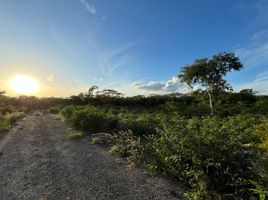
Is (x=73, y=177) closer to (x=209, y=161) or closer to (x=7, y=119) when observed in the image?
(x=209, y=161)

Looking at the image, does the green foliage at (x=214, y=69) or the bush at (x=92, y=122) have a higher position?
the green foliage at (x=214, y=69)

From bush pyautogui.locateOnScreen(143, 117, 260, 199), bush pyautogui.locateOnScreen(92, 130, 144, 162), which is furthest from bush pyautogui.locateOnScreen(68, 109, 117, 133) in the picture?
bush pyautogui.locateOnScreen(143, 117, 260, 199)

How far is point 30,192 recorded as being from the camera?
411 cm

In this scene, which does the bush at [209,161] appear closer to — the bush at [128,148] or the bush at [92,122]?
the bush at [128,148]

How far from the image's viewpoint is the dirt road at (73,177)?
389cm

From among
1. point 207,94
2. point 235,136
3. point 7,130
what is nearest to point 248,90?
point 207,94

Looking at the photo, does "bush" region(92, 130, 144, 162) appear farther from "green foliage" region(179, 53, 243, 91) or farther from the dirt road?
"green foliage" region(179, 53, 243, 91)

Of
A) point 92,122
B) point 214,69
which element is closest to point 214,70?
point 214,69

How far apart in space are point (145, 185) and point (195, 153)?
2.99 feet

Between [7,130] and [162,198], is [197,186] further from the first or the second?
[7,130]

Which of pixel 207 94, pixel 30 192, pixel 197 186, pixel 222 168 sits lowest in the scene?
pixel 30 192

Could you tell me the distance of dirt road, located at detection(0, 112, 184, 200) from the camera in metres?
3.89

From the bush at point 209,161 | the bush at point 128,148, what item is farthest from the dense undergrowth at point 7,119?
the bush at point 209,161

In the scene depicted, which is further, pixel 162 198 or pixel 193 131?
pixel 193 131
